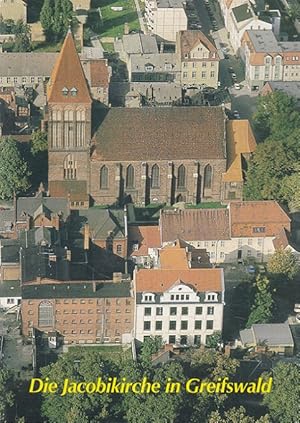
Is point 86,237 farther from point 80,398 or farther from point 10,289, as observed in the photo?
point 80,398

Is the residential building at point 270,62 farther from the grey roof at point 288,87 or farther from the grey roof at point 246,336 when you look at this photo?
the grey roof at point 246,336

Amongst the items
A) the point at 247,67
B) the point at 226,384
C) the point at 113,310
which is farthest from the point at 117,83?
the point at 226,384

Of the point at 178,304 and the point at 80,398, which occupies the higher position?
the point at 178,304

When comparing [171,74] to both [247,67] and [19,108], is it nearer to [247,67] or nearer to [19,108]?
[247,67]

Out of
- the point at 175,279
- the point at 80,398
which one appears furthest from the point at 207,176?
the point at 80,398

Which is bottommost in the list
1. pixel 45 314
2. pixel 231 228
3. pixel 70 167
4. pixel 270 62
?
pixel 45 314
